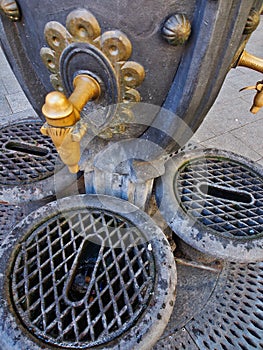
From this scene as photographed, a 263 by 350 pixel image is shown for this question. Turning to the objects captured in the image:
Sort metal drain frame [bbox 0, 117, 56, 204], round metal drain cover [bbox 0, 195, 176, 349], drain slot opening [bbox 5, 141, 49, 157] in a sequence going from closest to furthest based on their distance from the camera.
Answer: round metal drain cover [bbox 0, 195, 176, 349], metal drain frame [bbox 0, 117, 56, 204], drain slot opening [bbox 5, 141, 49, 157]

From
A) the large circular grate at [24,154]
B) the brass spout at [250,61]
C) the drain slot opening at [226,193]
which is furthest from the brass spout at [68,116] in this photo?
the drain slot opening at [226,193]

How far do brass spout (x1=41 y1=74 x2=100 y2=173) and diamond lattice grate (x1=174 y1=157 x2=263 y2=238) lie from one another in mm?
782

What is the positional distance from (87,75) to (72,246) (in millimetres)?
790

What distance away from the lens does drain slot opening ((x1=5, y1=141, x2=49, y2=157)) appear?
75.7 inches

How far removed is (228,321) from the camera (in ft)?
4.83

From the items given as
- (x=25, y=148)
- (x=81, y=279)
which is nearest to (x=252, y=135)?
(x=25, y=148)

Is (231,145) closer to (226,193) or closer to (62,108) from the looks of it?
(226,193)

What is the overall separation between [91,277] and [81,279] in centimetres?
19

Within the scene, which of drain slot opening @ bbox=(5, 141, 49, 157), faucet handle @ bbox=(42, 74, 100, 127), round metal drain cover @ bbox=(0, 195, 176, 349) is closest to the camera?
faucet handle @ bbox=(42, 74, 100, 127)

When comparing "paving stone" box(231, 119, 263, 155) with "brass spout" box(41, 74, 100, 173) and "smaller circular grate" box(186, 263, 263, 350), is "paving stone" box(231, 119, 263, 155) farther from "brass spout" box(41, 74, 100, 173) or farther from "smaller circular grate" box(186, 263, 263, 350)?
"brass spout" box(41, 74, 100, 173)

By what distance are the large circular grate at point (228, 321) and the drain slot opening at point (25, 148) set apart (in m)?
1.32

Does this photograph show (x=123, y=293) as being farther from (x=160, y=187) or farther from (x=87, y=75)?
(x=87, y=75)

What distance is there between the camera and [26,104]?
3.12 metres

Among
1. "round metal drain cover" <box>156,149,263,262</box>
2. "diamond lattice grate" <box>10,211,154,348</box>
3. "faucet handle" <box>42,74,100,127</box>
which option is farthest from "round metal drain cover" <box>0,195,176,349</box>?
"faucet handle" <box>42,74,100,127</box>
